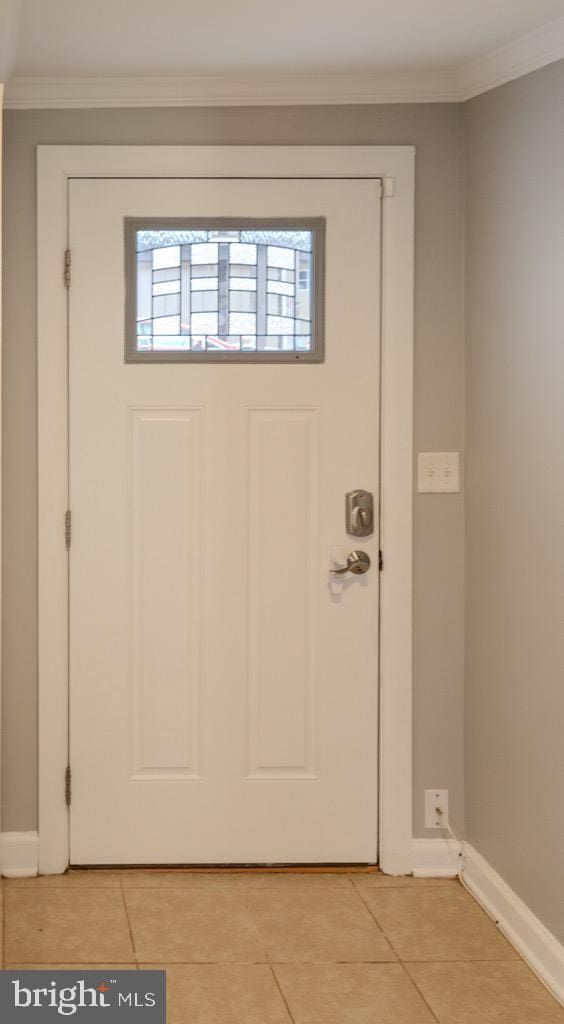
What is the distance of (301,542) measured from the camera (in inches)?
140

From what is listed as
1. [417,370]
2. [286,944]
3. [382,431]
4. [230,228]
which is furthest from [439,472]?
[286,944]

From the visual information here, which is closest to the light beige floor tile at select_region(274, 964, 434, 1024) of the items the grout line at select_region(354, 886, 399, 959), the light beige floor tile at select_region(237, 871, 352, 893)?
the grout line at select_region(354, 886, 399, 959)

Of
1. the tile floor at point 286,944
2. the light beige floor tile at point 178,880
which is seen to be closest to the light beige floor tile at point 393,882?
the tile floor at point 286,944

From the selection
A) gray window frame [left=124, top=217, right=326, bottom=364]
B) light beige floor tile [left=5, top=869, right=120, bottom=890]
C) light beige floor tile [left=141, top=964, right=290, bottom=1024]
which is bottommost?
light beige floor tile [left=141, top=964, right=290, bottom=1024]

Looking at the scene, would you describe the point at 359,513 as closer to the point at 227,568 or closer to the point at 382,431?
the point at 382,431

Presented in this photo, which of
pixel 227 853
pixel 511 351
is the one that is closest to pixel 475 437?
pixel 511 351

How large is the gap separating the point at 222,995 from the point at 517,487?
1.47 metres

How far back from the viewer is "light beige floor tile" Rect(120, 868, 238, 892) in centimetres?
344

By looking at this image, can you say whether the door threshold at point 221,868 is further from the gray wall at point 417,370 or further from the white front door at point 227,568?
the gray wall at point 417,370

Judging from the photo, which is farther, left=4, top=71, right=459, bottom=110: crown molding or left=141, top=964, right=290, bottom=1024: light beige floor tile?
left=4, top=71, right=459, bottom=110: crown molding

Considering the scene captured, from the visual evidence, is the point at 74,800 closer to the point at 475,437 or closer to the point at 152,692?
the point at 152,692

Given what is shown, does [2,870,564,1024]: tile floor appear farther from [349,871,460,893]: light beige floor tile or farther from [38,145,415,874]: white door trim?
[38,145,415,874]: white door trim

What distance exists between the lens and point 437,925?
3201 millimetres

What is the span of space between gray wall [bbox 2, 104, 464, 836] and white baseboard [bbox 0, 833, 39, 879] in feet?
0.11
